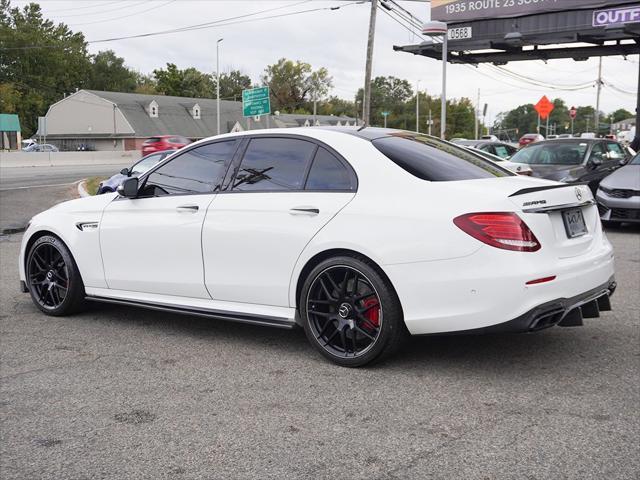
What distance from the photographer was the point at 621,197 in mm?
11422

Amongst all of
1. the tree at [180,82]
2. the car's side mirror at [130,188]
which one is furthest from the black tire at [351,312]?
the tree at [180,82]

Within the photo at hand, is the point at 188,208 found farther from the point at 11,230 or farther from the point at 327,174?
the point at 11,230

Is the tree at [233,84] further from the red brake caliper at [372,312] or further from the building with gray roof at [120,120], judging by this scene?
the red brake caliper at [372,312]

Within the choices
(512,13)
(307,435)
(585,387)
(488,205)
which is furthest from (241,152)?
(512,13)

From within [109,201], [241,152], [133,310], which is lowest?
[133,310]

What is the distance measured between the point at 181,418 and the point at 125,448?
0.41 metres

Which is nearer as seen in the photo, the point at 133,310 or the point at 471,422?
the point at 471,422

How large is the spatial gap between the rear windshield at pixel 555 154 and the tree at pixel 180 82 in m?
95.5

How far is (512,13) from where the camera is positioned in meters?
24.5

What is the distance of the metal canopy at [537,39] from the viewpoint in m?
22.1

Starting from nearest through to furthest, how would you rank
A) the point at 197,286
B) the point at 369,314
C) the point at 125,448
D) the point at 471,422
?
the point at 125,448 → the point at 471,422 → the point at 369,314 → the point at 197,286

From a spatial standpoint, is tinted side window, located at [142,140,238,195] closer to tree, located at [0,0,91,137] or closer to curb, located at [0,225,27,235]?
curb, located at [0,225,27,235]

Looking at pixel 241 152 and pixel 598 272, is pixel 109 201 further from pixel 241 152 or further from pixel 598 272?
pixel 598 272

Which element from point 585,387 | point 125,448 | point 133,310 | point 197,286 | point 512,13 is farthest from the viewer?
point 512,13
